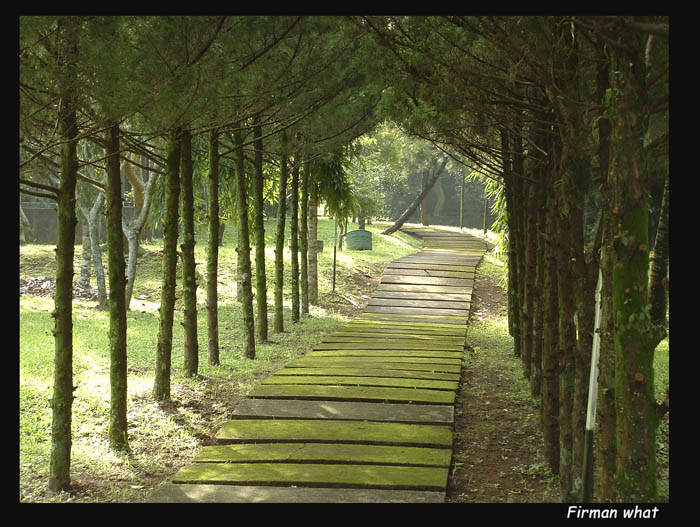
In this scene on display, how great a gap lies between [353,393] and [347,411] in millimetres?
683

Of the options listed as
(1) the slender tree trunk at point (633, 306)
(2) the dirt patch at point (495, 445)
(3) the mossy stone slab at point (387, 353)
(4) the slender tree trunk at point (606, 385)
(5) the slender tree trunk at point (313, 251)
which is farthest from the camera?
(5) the slender tree trunk at point (313, 251)

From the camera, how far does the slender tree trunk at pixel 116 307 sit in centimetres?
661

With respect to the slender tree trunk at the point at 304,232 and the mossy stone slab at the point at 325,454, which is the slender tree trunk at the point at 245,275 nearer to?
the slender tree trunk at the point at 304,232

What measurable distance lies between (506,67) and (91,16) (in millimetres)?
3423

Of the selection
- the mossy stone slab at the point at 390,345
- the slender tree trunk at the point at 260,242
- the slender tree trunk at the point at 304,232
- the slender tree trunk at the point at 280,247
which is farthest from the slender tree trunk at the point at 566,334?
the slender tree trunk at the point at 304,232

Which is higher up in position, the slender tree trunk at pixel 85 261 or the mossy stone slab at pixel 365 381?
the slender tree trunk at pixel 85 261

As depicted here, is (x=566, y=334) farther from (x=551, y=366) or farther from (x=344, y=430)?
(x=344, y=430)

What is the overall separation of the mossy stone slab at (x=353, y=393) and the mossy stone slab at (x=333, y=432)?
0.83m

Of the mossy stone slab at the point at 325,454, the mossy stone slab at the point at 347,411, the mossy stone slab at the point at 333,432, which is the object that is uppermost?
the mossy stone slab at the point at 347,411

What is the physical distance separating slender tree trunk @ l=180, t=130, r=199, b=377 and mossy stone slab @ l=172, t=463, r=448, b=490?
3701mm

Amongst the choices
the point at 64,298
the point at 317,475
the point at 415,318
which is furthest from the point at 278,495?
the point at 415,318

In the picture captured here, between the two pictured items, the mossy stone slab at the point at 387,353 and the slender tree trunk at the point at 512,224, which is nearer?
the slender tree trunk at the point at 512,224

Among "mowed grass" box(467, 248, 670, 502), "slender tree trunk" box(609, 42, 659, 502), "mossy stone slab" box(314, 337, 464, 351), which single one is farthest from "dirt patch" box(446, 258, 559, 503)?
"slender tree trunk" box(609, 42, 659, 502)
